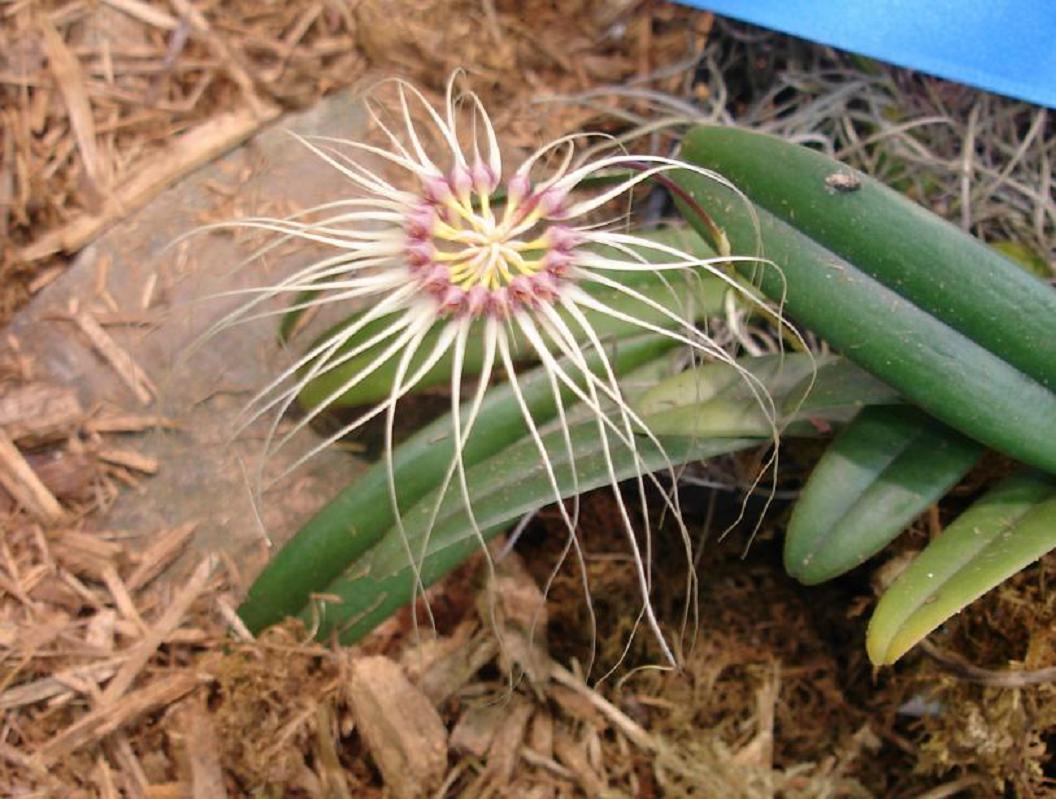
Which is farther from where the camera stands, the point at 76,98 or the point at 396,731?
the point at 76,98

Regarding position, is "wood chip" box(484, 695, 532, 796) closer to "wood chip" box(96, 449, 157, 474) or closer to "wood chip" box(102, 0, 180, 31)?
"wood chip" box(96, 449, 157, 474)

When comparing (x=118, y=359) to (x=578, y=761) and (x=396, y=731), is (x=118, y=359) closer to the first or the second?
(x=396, y=731)

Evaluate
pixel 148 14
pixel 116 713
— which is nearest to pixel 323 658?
pixel 116 713

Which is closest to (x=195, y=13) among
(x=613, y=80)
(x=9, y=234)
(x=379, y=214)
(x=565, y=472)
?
(x=9, y=234)

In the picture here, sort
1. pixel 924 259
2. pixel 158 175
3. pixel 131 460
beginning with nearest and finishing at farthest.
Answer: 1. pixel 924 259
2. pixel 131 460
3. pixel 158 175

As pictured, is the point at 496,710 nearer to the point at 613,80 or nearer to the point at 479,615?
the point at 479,615

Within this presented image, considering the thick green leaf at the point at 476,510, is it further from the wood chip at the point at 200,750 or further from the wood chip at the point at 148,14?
the wood chip at the point at 148,14

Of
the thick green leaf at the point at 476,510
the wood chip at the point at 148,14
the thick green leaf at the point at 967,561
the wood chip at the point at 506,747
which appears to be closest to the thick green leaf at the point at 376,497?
the thick green leaf at the point at 476,510
